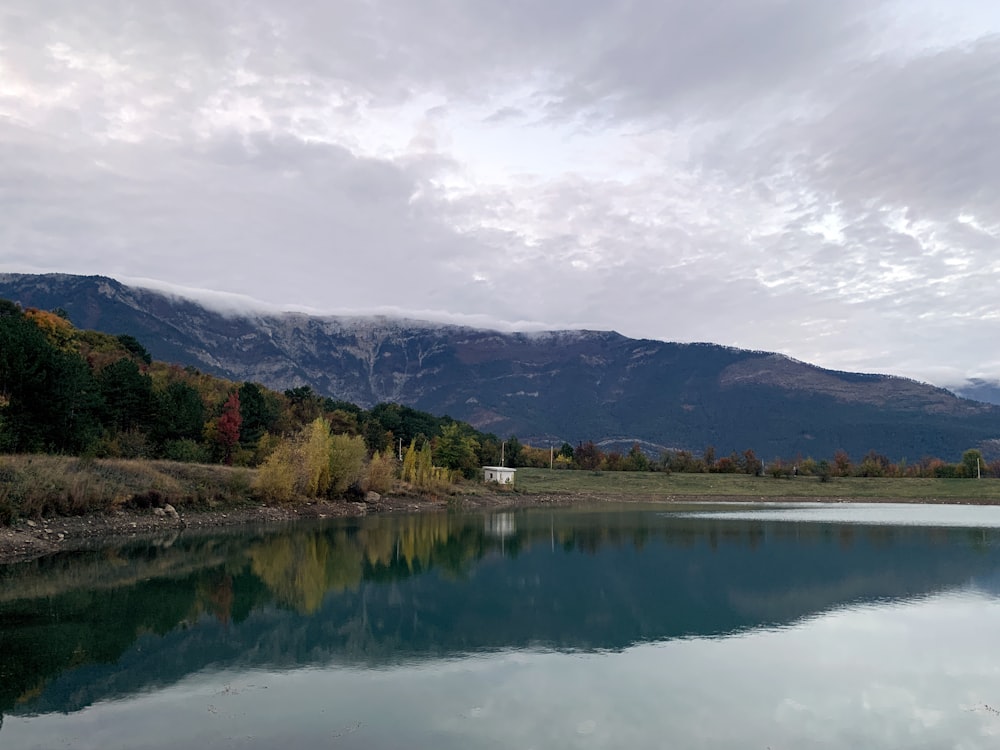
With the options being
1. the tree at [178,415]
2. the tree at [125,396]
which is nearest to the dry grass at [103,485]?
the tree at [178,415]

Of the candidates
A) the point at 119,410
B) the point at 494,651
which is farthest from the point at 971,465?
the point at 494,651

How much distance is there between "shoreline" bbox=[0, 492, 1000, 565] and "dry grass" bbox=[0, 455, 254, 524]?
0.65m

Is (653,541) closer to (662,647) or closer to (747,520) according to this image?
(747,520)

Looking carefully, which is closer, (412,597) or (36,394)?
(412,597)

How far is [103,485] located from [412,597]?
22965 mm

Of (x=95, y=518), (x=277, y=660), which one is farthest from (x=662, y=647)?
(x=95, y=518)

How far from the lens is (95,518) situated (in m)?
35.8

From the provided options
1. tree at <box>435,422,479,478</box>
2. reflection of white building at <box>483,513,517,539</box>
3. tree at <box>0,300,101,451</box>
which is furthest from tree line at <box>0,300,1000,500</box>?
reflection of white building at <box>483,513,517,539</box>

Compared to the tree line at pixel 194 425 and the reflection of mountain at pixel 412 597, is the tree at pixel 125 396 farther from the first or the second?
the reflection of mountain at pixel 412 597

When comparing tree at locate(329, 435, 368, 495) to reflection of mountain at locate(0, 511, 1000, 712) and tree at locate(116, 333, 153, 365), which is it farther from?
tree at locate(116, 333, 153, 365)

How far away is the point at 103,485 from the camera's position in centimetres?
3775

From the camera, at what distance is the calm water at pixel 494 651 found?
36.9 ft

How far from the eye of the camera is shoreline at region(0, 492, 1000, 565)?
30.2 m

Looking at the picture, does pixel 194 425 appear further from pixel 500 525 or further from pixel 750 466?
pixel 750 466
